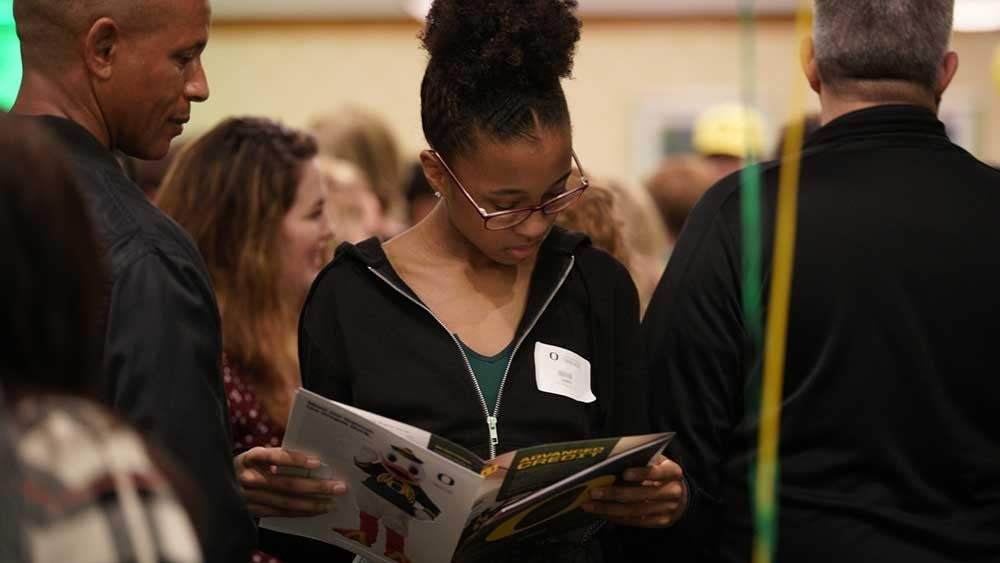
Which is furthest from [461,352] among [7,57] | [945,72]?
[7,57]

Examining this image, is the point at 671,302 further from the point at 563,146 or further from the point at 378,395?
the point at 378,395

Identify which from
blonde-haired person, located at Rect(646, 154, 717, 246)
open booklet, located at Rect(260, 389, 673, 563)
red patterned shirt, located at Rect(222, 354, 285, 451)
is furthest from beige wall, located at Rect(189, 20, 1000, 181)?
open booklet, located at Rect(260, 389, 673, 563)

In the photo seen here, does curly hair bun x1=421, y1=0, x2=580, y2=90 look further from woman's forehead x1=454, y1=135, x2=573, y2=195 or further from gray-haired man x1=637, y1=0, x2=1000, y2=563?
gray-haired man x1=637, y1=0, x2=1000, y2=563

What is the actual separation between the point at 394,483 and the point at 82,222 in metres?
0.85

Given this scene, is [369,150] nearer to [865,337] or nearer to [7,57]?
[7,57]

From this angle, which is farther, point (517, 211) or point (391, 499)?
point (517, 211)

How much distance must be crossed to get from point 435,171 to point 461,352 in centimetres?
28

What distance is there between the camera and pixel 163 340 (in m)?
1.63

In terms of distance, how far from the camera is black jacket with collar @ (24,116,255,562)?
5.33 ft

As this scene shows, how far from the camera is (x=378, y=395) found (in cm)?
199

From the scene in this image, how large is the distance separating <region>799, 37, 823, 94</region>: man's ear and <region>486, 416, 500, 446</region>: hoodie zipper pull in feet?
2.33

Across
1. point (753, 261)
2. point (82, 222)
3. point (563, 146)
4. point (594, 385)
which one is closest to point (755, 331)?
point (753, 261)

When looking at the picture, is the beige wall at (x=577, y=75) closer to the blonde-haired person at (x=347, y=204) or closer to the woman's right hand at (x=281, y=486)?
the blonde-haired person at (x=347, y=204)

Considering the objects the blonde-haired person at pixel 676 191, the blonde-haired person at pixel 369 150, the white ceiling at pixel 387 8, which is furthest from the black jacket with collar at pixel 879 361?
the white ceiling at pixel 387 8
